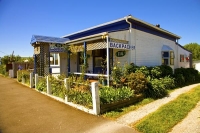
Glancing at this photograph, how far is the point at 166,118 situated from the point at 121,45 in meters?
5.38

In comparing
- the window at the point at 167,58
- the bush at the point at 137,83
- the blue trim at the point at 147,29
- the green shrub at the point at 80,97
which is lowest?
the green shrub at the point at 80,97

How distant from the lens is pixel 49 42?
1125cm

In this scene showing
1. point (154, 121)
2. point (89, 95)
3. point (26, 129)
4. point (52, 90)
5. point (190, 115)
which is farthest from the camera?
point (52, 90)

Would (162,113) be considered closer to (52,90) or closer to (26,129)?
(26,129)

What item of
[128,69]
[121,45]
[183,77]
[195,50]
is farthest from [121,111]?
[195,50]

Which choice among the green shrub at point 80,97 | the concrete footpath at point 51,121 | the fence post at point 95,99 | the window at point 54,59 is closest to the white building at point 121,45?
the window at point 54,59

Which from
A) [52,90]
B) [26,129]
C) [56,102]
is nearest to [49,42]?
[52,90]

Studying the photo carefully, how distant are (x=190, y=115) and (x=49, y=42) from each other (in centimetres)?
1043

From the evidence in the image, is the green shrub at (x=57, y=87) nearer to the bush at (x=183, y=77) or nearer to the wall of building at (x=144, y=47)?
the wall of building at (x=144, y=47)

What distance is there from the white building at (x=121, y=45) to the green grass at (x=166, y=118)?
11.9 feet

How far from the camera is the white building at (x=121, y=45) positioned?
30.2 feet

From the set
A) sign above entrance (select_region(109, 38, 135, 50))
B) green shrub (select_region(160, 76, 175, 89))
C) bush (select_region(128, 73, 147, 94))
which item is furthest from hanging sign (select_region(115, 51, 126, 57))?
green shrub (select_region(160, 76, 175, 89))

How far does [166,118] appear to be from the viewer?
4.89 metres

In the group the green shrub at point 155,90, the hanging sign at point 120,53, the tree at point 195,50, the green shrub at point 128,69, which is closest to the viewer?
the green shrub at point 155,90
